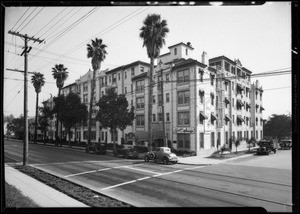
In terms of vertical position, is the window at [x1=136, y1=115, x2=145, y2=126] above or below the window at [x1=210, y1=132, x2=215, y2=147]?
above

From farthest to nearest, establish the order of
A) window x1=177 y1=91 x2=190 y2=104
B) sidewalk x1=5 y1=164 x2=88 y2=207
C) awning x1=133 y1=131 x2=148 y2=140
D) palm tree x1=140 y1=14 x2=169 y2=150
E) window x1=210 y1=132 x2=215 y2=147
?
window x1=210 y1=132 x2=215 y2=147
awning x1=133 y1=131 x2=148 y2=140
window x1=177 y1=91 x2=190 y2=104
palm tree x1=140 y1=14 x2=169 y2=150
sidewalk x1=5 y1=164 x2=88 y2=207

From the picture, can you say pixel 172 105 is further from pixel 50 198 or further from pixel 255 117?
pixel 255 117

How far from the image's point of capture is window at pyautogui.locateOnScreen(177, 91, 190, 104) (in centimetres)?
3061

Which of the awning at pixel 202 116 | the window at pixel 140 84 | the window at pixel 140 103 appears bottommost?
the awning at pixel 202 116

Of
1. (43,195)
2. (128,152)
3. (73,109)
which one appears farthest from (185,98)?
(43,195)

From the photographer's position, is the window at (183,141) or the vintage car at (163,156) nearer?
the vintage car at (163,156)

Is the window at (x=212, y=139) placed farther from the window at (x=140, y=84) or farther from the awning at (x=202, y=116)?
the window at (x=140, y=84)

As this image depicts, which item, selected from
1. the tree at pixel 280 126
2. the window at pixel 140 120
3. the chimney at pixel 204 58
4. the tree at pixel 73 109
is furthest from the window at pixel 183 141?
the tree at pixel 280 126

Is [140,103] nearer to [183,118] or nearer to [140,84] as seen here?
[140,84]

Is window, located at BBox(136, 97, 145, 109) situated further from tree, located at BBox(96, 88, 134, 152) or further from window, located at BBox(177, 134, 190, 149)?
window, located at BBox(177, 134, 190, 149)

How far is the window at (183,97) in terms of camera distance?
30609 millimetres

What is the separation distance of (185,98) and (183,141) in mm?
6556

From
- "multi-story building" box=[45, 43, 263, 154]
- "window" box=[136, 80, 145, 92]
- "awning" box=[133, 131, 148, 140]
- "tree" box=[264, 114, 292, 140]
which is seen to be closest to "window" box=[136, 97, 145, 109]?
"multi-story building" box=[45, 43, 263, 154]

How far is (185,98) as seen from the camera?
30922 mm
